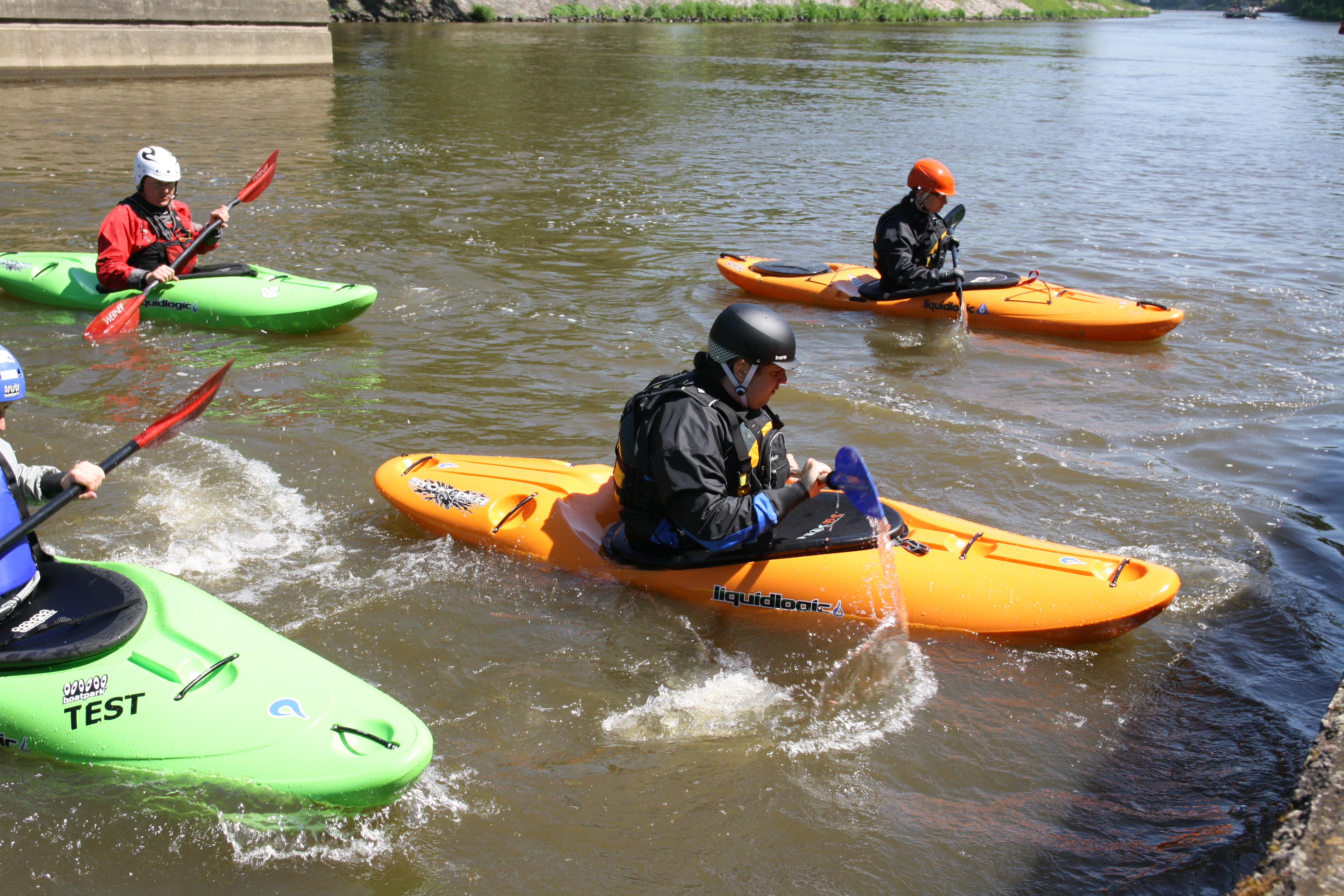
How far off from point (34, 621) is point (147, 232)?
5.09 meters

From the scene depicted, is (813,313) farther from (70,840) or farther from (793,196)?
(70,840)

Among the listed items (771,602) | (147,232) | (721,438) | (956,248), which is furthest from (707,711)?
(147,232)

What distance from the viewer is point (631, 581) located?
4.41 meters

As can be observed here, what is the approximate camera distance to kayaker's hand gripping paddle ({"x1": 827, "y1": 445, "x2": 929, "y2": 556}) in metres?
3.86

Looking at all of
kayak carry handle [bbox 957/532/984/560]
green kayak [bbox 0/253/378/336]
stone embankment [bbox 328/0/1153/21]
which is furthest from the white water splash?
stone embankment [bbox 328/0/1153/21]

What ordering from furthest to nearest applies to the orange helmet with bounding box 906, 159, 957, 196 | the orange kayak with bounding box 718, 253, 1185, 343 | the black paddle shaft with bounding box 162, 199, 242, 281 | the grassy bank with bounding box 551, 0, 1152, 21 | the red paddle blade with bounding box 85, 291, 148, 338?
the grassy bank with bounding box 551, 0, 1152, 21, the orange kayak with bounding box 718, 253, 1185, 343, the orange helmet with bounding box 906, 159, 957, 196, the black paddle shaft with bounding box 162, 199, 242, 281, the red paddle blade with bounding box 85, 291, 148, 338

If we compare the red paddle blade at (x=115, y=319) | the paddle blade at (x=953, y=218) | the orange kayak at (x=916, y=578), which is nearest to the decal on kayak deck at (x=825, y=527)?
the orange kayak at (x=916, y=578)

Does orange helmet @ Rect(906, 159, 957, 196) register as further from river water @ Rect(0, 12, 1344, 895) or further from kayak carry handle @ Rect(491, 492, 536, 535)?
kayak carry handle @ Rect(491, 492, 536, 535)

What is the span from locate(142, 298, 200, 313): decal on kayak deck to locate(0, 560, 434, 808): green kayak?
4694 mm

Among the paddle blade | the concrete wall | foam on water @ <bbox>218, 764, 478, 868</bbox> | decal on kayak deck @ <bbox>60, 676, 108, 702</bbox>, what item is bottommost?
foam on water @ <bbox>218, 764, 478, 868</bbox>

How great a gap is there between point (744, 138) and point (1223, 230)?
325 inches

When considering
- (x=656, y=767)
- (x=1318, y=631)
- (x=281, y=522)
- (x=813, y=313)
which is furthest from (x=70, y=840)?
(x=813, y=313)

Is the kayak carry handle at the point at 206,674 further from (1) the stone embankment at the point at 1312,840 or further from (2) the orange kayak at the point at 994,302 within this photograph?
(2) the orange kayak at the point at 994,302

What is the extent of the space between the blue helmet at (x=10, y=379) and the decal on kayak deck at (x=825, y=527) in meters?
2.80
